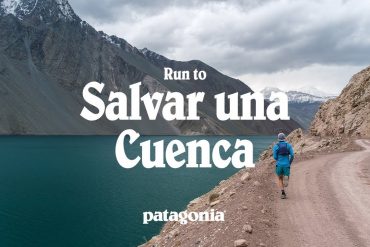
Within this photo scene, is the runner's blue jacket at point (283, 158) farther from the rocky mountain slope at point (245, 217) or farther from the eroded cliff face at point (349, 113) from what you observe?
the eroded cliff face at point (349, 113)

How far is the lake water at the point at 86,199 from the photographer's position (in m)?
36.9

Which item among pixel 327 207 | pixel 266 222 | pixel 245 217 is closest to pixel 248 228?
pixel 266 222

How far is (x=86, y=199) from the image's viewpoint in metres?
53.9

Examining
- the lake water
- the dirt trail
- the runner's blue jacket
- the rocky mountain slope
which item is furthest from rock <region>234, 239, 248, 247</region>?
the lake water

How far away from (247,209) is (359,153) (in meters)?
17.9

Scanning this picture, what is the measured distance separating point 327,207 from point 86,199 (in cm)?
4225

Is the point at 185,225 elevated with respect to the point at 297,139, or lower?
lower

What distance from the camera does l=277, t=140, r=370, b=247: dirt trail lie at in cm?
1301

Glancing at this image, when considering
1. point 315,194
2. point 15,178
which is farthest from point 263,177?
point 15,178

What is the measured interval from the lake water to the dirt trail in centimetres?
1251

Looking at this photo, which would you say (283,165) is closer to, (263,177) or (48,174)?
(263,177)

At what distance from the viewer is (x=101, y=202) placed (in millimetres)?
51312

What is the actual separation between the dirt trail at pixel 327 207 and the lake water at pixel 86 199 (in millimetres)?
12510

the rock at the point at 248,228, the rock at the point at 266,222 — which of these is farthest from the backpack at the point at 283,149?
the rock at the point at 248,228
